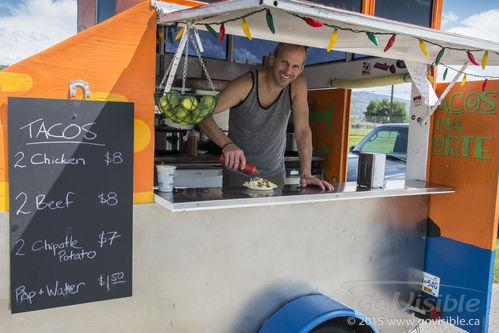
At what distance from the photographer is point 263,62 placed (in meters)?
5.92

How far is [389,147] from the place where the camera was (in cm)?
702

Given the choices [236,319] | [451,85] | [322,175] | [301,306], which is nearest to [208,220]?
[236,319]

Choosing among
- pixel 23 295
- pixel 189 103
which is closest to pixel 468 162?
pixel 189 103

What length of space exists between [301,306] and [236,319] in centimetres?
37

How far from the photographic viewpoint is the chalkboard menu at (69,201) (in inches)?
67.2

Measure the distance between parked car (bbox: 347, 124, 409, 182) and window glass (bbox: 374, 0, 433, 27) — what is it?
3.19 metres

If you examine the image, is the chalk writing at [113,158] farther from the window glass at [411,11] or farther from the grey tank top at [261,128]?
the window glass at [411,11]

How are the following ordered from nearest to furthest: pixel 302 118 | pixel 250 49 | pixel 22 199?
pixel 22 199, pixel 302 118, pixel 250 49

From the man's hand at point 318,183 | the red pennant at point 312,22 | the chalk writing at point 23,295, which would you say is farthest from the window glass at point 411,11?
the chalk writing at point 23,295

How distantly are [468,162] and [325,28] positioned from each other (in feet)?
5.17

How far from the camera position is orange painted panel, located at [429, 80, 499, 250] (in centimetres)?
288

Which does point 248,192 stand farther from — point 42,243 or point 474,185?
point 474,185

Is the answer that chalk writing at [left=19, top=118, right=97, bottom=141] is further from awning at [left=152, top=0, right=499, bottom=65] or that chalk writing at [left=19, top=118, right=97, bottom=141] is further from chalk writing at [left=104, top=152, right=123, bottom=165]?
awning at [left=152, top=0, right=499, bottom=65]

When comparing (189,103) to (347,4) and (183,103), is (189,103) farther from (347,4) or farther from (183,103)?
(347,4)
